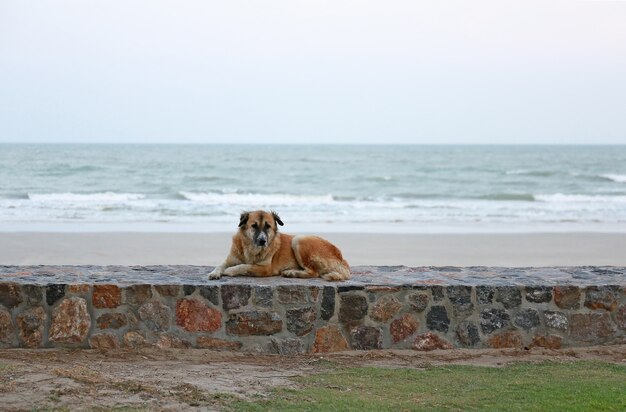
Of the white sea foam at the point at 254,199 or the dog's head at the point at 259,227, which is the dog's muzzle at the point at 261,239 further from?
the white sea foam at the point at 254,199

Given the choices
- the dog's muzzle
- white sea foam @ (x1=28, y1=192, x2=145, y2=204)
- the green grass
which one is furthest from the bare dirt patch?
white sea foam @ (x1=28, y1=192, x2=145, y2=204)

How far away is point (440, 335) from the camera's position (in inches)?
318

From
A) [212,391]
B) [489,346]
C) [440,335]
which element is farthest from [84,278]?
[489,346]

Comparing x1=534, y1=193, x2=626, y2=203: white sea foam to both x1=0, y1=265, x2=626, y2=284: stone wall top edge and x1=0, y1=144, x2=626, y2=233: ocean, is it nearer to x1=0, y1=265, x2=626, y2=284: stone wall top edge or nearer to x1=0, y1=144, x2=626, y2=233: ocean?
x1=0, y1=144, x2=626, y2=233: ocean

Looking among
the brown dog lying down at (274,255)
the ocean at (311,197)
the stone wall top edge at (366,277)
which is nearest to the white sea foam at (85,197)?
the ocean at (311,197)

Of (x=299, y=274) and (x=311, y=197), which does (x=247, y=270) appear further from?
(x=311, y=197)

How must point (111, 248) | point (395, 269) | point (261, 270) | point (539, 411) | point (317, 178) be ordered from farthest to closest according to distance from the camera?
point (317, 178) < point (111, 248) < point (395, 269) < point (261, 270) < point (539, 411)

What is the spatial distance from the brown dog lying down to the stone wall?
0.17m

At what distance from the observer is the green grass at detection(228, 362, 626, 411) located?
6082 mm

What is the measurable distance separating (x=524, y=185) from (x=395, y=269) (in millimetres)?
35480

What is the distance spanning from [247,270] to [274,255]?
0.34 meters

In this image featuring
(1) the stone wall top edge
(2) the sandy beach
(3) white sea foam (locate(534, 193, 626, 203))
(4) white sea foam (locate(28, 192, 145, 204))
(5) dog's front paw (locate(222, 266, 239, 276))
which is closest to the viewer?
(1) the stone wall top edge

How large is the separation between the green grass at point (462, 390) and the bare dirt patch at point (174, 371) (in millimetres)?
262

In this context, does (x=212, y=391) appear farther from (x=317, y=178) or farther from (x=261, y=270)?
(x=317, y=178)
